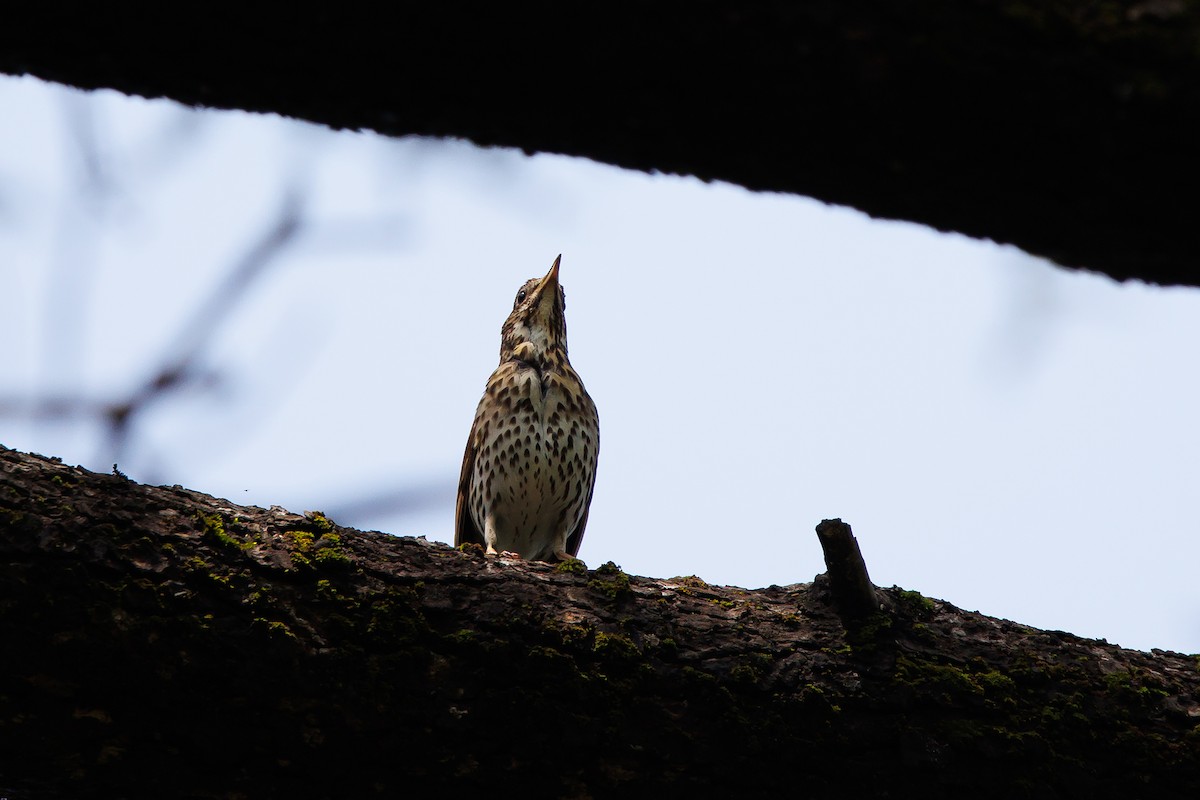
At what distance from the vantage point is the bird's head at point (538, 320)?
24.8 feet

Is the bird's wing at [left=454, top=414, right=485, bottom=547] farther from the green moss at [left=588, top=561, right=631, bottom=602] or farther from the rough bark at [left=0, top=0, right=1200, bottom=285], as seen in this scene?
the rough bark at [left=0, top=0, right=1200, bottom=285]

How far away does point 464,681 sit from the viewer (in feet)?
10.1

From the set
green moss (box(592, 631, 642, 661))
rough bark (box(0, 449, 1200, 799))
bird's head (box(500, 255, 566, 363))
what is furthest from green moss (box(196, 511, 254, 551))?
bird's head (box(500, 255, 566, 363))

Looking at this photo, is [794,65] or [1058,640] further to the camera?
[1058,640]

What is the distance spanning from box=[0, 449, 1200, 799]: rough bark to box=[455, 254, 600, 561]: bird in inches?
121

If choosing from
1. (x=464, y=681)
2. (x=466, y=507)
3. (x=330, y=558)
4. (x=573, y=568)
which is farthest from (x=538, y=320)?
(x=464, y=681)

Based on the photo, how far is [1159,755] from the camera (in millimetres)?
3203

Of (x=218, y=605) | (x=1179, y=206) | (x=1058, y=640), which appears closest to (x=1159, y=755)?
Result: (x=1058, y=640)

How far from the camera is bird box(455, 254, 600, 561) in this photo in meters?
6.66

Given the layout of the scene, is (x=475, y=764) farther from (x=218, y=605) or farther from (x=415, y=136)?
(x=415, y=136)

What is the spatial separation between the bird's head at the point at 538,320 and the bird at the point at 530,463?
0.23 metres

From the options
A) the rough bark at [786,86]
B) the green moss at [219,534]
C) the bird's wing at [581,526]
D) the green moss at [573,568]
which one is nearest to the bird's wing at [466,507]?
the bird's wing at [581,526]

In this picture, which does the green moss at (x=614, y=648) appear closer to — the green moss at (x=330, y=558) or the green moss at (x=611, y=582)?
the green moss at (x=611, y=582)

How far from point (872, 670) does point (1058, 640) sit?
0.69m
